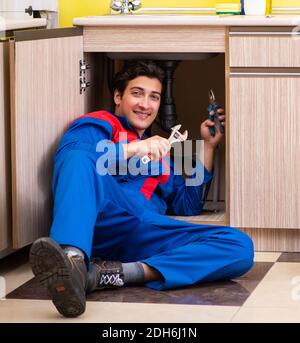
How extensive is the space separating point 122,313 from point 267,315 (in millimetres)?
410

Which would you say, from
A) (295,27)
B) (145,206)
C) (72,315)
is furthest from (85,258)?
(295,27)

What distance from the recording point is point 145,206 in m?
3.15

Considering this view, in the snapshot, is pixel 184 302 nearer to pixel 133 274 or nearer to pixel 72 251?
pixel 133 274

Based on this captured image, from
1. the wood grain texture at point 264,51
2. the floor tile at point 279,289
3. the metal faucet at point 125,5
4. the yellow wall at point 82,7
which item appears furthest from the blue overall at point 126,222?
the yellow wall at point 82,7

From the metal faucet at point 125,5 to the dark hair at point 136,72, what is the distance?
38 centimetres

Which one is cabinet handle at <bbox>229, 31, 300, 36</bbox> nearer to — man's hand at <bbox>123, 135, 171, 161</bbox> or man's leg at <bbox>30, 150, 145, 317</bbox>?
man's hand at <bbox>123, 135, 171, 161</bbox>

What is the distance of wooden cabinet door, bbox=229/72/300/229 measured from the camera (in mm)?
3264

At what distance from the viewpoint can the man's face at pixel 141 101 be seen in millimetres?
3346

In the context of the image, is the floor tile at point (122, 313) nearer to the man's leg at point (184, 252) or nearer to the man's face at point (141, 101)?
the man's leg at point (184, 252)

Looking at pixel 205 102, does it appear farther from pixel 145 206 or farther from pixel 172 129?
pixel 145 206

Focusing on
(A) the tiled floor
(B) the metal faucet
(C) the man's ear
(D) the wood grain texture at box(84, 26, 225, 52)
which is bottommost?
(A) the tiled floor

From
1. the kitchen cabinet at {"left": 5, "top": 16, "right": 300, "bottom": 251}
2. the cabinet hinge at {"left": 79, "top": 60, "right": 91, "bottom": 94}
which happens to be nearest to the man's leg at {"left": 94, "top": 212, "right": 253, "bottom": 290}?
the kitchen cabinet at {"left": 5, "top": 16, "right": 300, "bottom": 251}

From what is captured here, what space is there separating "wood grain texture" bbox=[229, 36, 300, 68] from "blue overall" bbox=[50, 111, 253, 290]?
0.48 meters

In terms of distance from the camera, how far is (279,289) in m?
2.84
